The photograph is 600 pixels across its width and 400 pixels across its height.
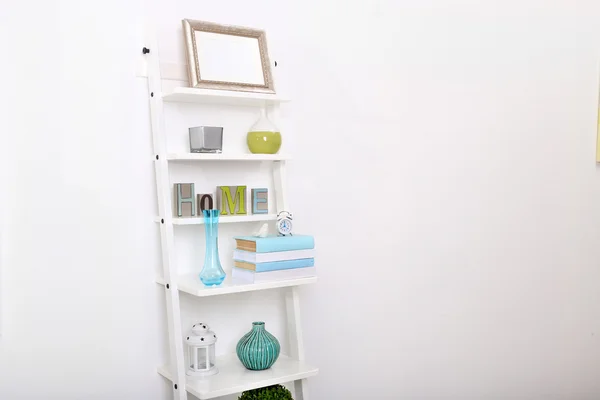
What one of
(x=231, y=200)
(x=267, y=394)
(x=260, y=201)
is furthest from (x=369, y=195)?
(x=267, y=394)

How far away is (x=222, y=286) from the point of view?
191 cm

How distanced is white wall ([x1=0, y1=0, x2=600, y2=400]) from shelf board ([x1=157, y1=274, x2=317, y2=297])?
0.44 ft

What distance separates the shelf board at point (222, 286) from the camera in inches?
73.5

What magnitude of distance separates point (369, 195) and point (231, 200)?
Result: 2.02 feet

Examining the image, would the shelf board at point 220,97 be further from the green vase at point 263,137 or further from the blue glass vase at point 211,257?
the blue glass vase at point 211,257

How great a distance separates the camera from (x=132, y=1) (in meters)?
2.01

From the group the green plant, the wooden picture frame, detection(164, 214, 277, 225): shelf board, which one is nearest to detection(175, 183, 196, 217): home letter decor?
detection(164, 214, 277, 225): shelf board

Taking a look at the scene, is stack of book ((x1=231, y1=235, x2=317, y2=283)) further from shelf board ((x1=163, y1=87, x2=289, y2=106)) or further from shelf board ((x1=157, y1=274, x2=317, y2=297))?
shelf board ((x1=163, y1=87, x2=289, y2=106))

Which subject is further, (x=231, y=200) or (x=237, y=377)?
(x=231, y=200)

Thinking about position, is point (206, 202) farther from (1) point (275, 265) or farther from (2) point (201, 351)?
(2) point (201, 351)

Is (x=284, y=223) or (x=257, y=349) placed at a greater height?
(x=284, y=223)

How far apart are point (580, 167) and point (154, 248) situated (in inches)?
77.9

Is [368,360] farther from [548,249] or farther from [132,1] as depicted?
[132,1]

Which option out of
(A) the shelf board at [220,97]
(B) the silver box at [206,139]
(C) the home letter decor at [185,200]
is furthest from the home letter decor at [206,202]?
(A) the shelf board at [220,97]
